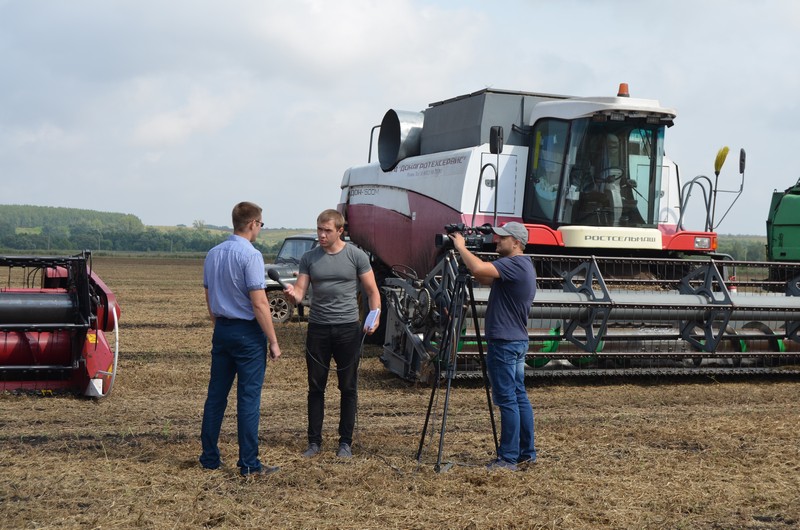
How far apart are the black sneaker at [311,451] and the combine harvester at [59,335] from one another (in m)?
2.81

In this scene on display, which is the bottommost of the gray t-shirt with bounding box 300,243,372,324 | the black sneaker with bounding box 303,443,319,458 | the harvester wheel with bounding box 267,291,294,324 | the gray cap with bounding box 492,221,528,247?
the black sneaker with bounding box 303,443,319,458

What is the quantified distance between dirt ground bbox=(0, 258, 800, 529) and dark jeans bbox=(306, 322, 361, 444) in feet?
0.85

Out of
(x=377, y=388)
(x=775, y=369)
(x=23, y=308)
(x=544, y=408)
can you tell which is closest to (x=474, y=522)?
(x=544, y=408)

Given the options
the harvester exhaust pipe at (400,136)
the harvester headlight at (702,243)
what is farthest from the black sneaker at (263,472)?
the harvester exhaust pipe at (400,136)

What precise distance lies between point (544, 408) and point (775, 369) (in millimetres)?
3621

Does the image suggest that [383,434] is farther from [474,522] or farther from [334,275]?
[474,522]

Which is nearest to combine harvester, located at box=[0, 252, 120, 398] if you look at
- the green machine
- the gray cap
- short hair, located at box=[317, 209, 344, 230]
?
short hair, located at box=[317, 209, 344, 230]

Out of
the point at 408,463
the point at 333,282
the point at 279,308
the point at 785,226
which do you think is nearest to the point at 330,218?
the point at 333,282

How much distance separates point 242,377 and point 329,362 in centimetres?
76

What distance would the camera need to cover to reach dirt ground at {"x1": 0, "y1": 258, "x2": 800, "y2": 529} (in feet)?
16.7

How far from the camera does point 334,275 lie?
20.8ft

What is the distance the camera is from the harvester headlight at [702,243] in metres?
11.2

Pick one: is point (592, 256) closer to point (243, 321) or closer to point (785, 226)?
point (243, 321)

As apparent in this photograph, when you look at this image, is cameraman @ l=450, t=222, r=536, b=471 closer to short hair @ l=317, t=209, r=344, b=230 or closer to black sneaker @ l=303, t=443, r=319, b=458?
short hair @ l=317, t=209, r=344, b=230
